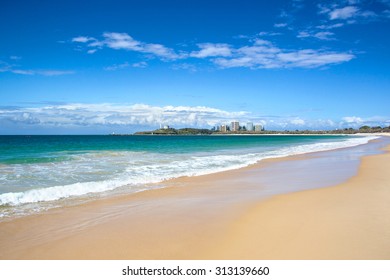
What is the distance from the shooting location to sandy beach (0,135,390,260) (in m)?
4.34

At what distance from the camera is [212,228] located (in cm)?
545

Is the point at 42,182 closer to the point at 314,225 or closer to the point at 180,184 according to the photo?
the point at 180,184

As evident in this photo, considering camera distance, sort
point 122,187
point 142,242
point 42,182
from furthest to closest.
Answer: point 42,182
point 122,187
point 142,242

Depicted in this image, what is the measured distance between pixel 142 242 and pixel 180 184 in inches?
224

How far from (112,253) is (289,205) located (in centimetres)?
441

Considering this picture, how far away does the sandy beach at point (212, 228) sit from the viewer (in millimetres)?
4344

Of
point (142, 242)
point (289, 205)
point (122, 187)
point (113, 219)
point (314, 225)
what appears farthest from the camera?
point (122, 187)
